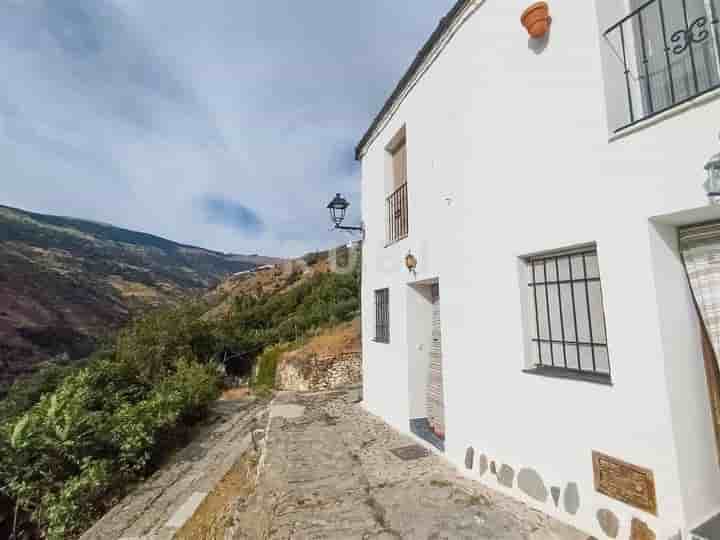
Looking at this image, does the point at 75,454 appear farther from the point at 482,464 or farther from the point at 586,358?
the point at 586,358


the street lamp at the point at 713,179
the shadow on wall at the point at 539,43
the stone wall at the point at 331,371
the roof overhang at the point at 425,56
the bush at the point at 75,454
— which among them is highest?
the roof overhang at the point at 425,56

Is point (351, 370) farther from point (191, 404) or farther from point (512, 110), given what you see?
point (512, 110)

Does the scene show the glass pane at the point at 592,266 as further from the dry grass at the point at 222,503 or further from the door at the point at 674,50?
the dry grass at the point at 222,503

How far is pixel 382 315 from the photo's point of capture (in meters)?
7.87

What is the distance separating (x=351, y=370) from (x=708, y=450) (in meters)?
11.1

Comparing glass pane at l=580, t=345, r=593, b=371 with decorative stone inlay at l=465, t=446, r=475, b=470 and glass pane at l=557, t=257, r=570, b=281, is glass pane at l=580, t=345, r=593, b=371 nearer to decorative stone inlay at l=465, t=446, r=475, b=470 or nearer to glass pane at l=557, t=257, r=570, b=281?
glass pane at l=557, t=257, r=570, b=281

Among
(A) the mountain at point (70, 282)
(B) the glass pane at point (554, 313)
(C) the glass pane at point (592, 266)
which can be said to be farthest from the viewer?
(A) the mountain at point (70, 282)

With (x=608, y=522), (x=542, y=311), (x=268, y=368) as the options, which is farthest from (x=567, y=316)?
(x=268, y=368)

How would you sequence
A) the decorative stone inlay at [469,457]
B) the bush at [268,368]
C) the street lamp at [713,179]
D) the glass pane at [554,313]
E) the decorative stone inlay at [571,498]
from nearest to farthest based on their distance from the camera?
the street lamp at [713,179], the decorative stone inlay at [571,498], the glass pane at [554,313], the decorative stone inlay at [469,457], the bush at [268,368]

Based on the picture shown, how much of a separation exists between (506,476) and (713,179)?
134 inches

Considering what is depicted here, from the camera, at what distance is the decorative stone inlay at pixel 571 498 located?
3146 millimetres

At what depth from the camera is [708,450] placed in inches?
104

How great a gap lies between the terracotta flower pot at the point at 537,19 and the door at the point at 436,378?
365cm

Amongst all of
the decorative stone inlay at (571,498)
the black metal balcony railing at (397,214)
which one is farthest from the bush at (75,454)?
the decorative stone inlay at (571,498)
